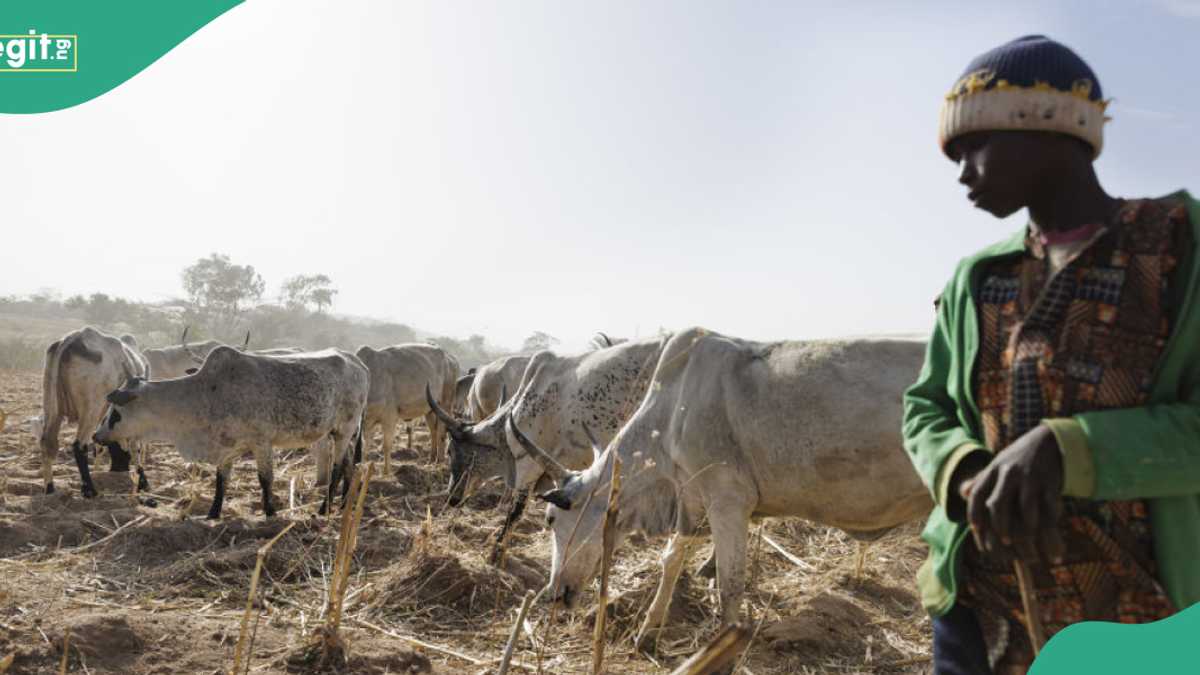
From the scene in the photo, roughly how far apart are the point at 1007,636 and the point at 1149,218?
930 mm

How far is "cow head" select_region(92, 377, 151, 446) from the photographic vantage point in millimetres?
8539

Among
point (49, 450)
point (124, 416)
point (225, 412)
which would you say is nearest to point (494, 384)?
point (225, 412)

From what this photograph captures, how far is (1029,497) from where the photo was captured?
143 centimetres

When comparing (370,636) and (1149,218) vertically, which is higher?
(1149,218)

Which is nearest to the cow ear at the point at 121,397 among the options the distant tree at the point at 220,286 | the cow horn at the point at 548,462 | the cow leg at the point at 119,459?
the cow leg at the point at 119,459

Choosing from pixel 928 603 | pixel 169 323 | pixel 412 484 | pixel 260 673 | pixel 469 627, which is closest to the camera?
pixel 928 603

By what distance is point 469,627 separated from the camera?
209 inches

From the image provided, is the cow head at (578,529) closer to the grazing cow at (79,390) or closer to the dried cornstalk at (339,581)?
the dried cornstalk at (339,581)

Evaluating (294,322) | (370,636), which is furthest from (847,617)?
(294,322)

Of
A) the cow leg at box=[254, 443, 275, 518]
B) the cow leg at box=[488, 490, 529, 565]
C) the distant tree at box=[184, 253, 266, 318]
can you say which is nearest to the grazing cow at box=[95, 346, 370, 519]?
the cow leg at box=[254, 443, 275, 518]

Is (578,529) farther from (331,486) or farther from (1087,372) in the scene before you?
(331,486)

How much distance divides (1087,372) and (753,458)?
331 centimetres

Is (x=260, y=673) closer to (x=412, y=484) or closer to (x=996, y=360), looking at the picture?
(x=996, y=360)

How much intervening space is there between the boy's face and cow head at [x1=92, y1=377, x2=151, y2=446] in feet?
29.8
